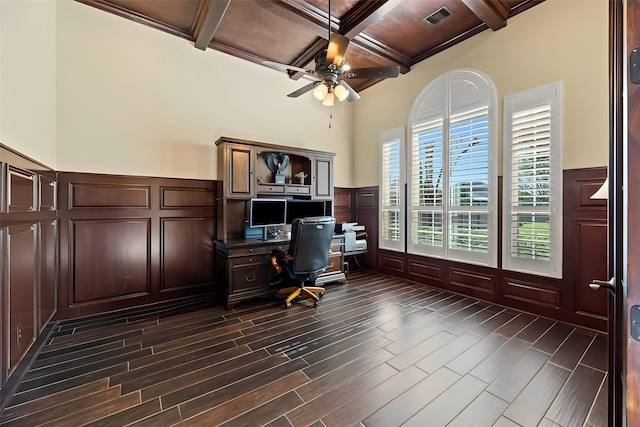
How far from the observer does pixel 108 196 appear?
309 cm

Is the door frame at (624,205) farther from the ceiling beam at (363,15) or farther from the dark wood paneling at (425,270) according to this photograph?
the dark wood paneling at (425,270)

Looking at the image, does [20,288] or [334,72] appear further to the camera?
[334,72]

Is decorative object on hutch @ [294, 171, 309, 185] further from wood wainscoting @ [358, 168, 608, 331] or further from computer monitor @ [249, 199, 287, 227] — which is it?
wood wainscoting @ [358, 168, 608, 331]

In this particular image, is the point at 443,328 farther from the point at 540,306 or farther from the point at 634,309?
the point at 634,309

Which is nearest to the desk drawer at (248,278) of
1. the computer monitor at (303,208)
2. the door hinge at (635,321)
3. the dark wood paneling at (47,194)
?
the computer monitor at (303,208)

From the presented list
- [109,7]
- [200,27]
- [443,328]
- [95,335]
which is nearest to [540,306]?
[443,328]

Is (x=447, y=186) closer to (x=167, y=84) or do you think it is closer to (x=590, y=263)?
(x=590, y=263)

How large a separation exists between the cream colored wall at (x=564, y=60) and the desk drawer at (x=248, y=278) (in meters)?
3.27

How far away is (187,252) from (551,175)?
14.3 feet

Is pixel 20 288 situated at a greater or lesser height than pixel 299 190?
lesser

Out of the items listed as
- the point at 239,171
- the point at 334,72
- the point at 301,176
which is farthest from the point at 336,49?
the point at 301,176

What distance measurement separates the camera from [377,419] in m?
1.59

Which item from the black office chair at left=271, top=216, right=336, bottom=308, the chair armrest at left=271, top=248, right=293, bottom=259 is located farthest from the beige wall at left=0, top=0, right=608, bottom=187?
the black office chair at left=271, top=216, right=336, bottom=308

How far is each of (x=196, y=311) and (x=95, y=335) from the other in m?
0.91
